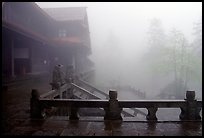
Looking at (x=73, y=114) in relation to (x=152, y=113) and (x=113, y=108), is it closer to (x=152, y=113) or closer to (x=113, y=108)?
(x=113, y=108)

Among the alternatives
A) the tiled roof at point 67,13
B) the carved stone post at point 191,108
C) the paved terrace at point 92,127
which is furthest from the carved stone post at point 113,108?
the tiled roof at point 67,13

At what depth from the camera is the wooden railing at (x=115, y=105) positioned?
7.63 metres

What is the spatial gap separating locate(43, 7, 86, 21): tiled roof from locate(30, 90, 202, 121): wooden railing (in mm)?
25100

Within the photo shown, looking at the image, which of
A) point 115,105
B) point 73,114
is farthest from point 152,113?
point 73,114

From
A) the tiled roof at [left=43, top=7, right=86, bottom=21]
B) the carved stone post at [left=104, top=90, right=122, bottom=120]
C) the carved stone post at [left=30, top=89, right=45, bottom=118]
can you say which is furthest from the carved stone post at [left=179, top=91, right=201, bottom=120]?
the tiled roof at [left=43, top=7, right=86, bottom=21]

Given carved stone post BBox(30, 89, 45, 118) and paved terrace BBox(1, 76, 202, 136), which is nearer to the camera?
paved terrace BBox(1, 76, 202, 136)

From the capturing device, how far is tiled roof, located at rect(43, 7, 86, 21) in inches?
1259

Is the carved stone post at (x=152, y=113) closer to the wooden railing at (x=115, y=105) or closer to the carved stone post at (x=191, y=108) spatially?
the wooden railing at (x=115, y=105)

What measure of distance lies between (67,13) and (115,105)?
90.6 ft

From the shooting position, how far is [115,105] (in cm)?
762

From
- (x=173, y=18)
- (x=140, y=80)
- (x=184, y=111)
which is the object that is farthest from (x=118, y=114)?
(x=173, y=18)

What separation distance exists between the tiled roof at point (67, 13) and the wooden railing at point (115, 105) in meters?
25.1

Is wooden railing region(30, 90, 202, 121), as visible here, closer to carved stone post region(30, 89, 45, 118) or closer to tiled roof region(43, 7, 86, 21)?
carved stone post region(30, 89, 45, 118)

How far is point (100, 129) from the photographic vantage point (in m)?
→ 6.64
